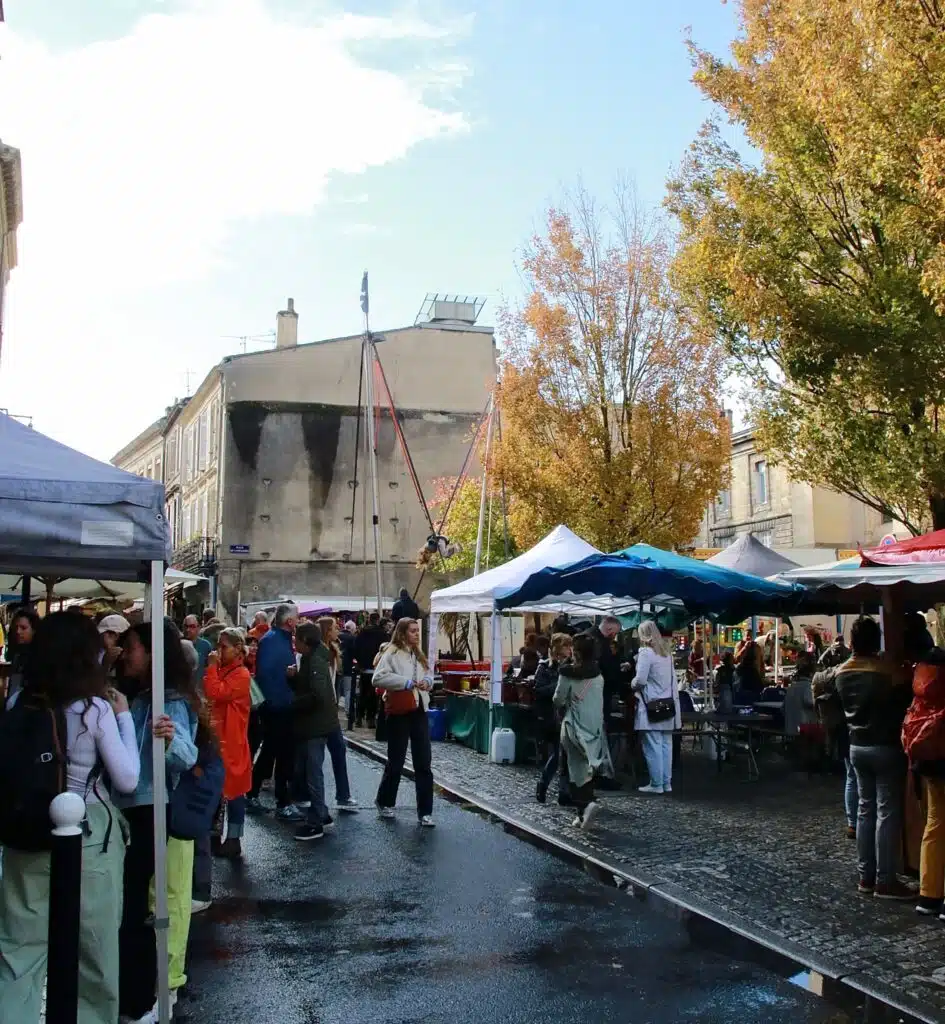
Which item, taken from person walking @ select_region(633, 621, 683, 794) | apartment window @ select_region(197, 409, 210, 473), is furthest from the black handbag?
apartment window @ select_region(197, 409, 210, 473)

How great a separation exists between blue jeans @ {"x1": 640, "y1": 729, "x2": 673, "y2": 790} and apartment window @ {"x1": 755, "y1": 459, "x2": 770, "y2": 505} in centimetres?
3530

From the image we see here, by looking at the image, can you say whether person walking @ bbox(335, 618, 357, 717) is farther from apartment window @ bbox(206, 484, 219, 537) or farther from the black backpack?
apartment window @ bbox(206, 484, 219, 537)

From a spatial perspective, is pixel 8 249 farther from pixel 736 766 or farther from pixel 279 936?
pixel 279 936

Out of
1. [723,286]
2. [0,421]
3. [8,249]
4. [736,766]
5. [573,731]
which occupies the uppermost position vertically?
[8,249]

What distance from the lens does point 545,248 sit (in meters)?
24.8

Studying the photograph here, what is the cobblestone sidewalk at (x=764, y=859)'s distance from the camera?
5.95m

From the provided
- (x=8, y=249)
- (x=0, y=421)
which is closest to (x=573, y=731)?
(x=0, y=421)

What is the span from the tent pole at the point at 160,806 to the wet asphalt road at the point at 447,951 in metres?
0.46

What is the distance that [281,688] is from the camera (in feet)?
33.6

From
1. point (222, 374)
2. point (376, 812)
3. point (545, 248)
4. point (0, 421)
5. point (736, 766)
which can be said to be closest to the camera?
point (0, 421)

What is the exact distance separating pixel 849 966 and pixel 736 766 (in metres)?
9.03

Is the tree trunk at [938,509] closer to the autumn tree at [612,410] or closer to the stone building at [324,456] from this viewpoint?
the autumn tree at [612,410]

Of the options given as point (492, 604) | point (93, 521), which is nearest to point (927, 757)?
point (93, 521)

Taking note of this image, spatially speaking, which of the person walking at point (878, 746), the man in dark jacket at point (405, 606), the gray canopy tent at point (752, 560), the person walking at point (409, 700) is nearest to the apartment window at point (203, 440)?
the man in dark jacket at point (405, 606)
